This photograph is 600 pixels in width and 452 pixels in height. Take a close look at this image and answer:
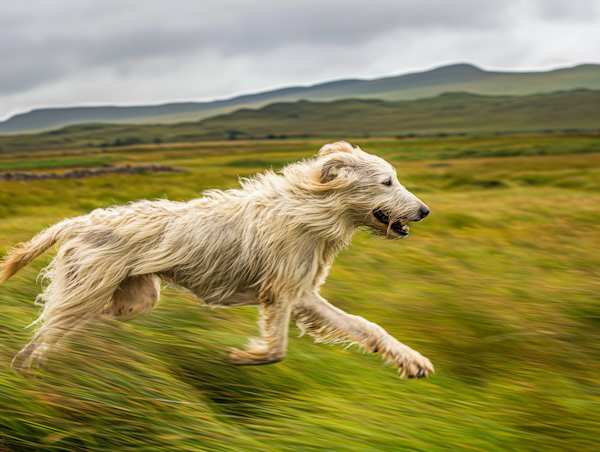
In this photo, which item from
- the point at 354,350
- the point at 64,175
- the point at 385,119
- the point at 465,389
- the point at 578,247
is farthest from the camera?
the point at 385,119

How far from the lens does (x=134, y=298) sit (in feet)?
17.6

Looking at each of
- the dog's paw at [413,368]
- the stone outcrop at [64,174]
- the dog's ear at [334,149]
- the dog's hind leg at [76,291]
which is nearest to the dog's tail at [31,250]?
the dog's hind leg at [76,291]

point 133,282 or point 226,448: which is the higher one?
point 133,282

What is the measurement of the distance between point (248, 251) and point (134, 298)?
1251 millimetres

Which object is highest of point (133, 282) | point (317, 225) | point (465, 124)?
point (465, 124)

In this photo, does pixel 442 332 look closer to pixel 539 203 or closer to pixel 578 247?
pixel 578 247

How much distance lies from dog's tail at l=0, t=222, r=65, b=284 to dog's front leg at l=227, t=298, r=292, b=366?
2.01m

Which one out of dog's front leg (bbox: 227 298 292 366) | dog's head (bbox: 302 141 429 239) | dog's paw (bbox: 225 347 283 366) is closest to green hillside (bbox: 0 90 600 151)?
dog's head (bbox: 302 141 429 239)

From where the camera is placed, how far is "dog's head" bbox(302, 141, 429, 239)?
17.3 feet

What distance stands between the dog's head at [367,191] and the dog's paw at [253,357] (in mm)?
1493

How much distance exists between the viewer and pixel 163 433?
154 inches

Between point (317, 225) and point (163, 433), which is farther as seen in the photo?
point (317, 225)

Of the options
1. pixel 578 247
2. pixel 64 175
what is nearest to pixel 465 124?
pixel 64 175

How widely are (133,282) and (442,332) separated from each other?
Result: 389cm
